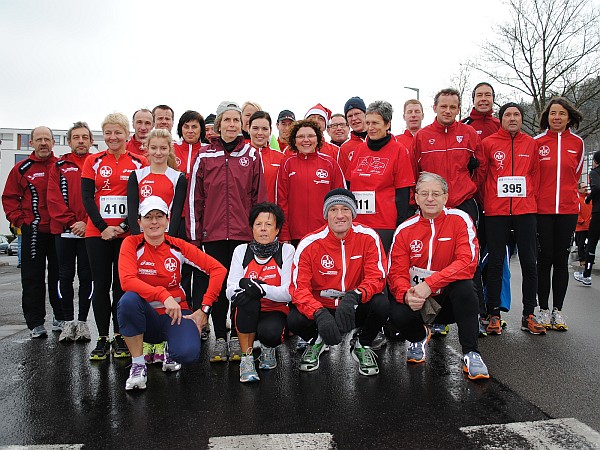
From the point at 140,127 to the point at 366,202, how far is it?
283 cm

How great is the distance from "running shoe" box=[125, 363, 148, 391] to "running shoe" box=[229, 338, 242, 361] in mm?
874

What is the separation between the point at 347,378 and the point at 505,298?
257cm

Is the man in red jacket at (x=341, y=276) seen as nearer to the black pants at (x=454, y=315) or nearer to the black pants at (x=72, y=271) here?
the black pants at (x=454, y=315)

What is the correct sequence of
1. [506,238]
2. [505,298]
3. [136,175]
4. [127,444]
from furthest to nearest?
[505,298] → [506,238] → [136,175] → [127,444]

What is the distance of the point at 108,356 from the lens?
482cm

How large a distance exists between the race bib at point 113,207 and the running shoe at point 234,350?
1551 mm

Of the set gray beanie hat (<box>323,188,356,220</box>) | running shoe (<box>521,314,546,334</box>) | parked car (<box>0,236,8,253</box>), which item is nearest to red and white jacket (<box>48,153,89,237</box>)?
gray beanie hat (<box>323,188,356,220</box>)

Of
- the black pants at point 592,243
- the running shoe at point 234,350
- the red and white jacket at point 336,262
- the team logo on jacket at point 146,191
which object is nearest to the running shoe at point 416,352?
the red and white jacket at point 336,262

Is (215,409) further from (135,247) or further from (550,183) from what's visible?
(550,183)

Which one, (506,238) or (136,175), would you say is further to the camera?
(506,238)

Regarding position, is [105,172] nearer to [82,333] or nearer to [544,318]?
[82,333]

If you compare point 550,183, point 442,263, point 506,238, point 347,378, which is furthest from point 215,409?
point 550,183

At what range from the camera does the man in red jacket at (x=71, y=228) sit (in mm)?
5418

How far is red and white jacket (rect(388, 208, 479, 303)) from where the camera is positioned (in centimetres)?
428
